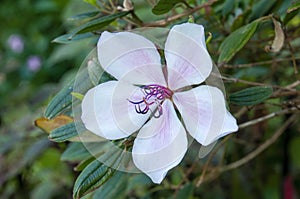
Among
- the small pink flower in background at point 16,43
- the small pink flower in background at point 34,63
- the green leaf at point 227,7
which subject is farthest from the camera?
the small pink flower in background at point 16,43

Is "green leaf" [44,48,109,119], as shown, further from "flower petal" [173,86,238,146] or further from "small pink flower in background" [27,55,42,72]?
"small pink flower in background" [27,55,42,72]

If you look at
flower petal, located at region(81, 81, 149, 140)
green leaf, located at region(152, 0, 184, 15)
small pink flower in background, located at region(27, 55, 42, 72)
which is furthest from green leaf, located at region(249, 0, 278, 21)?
small pink flower in background, located at region(27, 55, 42, 72)

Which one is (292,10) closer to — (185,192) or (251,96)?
(251,96)

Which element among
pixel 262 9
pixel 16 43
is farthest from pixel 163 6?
pixel 16 43

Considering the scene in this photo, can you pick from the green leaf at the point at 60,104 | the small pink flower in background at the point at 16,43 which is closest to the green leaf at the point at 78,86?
the green leaf at the point at 60,104

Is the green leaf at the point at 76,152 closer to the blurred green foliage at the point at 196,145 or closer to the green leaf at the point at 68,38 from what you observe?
the blurred green foliage at the point at 196,145

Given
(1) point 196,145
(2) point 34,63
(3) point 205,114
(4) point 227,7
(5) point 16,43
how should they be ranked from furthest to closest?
(5) point 16,43 < (2) point 34,63 < (1) point 196,145 < (4) point 227,7 < (3) point 205,114

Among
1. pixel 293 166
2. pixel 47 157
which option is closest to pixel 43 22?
pixel 47 157
